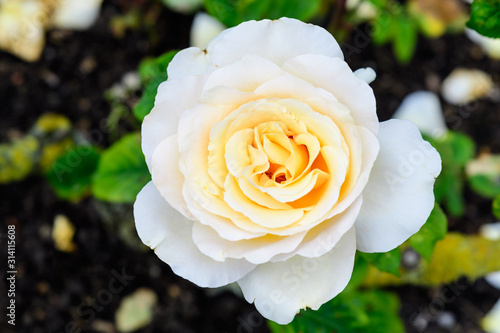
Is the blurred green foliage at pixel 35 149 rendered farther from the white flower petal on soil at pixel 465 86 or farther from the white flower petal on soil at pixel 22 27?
the white flower petal on soil at pixel 465 86

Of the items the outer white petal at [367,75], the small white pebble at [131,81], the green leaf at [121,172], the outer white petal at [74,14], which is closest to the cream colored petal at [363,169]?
the outer white petal at [367,75]

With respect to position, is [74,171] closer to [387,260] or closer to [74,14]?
[74,14]

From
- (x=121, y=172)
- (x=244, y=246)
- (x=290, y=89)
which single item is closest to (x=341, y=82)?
(x=290, y=89)

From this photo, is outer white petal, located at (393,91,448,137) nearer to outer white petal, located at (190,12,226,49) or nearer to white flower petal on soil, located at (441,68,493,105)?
white flower petal on soil, located at (441,68,493,105)

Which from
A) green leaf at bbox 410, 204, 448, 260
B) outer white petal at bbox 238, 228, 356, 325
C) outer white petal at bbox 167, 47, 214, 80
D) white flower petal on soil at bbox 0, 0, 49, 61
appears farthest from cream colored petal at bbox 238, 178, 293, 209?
white flower petal on soil at bbox 0, 0, 49, 61

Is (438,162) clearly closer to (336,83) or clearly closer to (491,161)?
(336,83)
